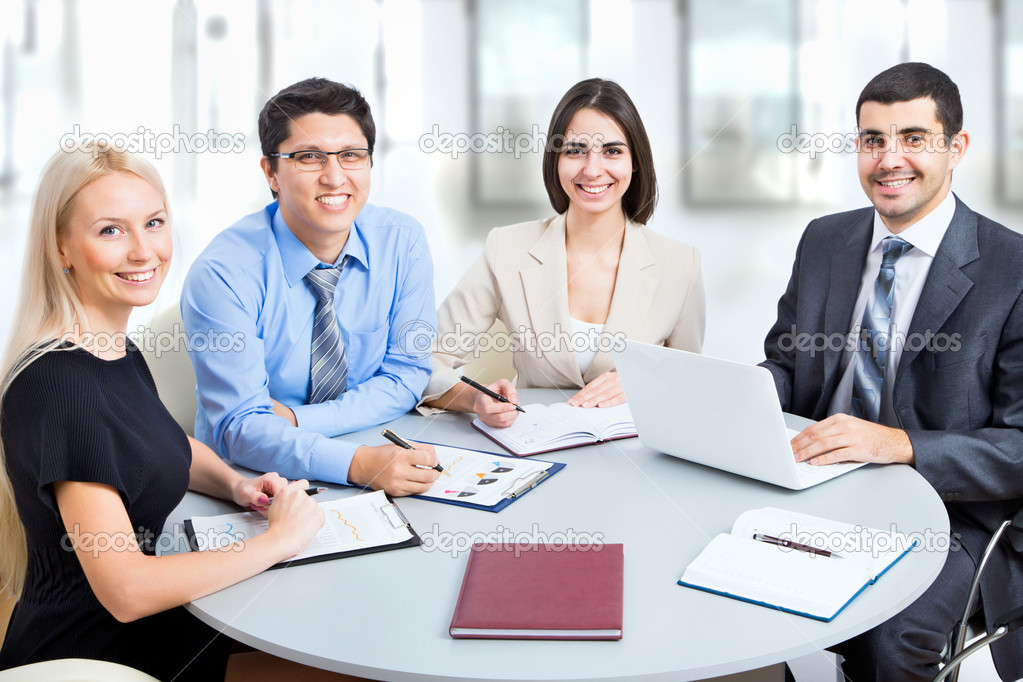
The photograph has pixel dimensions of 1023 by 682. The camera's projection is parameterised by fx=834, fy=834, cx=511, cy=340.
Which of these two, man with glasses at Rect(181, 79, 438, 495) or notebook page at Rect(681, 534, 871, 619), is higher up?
man with glasses at Rect(181, 79, 438, 495)

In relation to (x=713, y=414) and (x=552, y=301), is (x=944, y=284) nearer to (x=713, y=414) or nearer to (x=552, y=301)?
(x=713, y=414)

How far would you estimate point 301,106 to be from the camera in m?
1.84

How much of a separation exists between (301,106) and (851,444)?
1.33 meters

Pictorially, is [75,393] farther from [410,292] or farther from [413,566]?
[410,292]

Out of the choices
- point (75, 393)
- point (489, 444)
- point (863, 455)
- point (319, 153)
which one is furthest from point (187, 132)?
point (863, 455)

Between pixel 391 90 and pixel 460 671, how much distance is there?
10.3ft

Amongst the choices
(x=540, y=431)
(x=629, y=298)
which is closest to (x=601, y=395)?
(x=540, y=431)

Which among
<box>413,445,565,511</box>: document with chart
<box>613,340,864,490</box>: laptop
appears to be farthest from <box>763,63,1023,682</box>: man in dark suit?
<box>413,445,565,511</box>: document with chart

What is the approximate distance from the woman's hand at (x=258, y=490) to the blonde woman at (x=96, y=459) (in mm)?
80

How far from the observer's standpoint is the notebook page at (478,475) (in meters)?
1.40

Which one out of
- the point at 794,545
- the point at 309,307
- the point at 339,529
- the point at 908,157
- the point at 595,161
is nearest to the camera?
the point at 794,545

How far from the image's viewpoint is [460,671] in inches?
36.0

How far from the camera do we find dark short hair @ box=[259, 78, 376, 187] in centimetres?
184

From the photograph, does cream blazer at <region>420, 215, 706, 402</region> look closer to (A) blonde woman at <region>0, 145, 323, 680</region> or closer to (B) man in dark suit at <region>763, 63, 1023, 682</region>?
(B) man in dark suit at <region>763, 63, 1023, 682</region>
